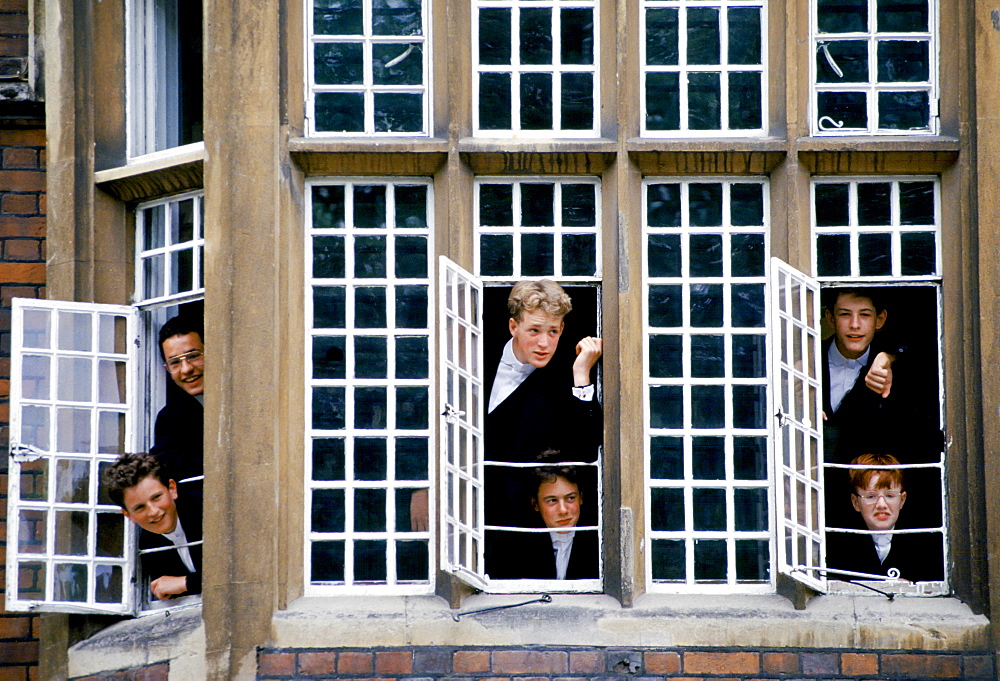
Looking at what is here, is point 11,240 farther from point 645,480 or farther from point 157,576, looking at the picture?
point 645,480

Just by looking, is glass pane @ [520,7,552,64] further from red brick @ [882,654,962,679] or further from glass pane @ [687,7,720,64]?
red brick @ [882,654,962,679]

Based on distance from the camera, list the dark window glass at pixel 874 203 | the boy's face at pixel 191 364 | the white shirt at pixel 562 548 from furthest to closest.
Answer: the boy's face at pixel 191 364, the dark window glass at pixel 874 203, the white shirt at pixel 562 548

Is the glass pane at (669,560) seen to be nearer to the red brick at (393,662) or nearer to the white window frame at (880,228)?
the red brick at (393,662)

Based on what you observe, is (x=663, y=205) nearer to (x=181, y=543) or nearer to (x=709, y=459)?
(x=709, y=459)

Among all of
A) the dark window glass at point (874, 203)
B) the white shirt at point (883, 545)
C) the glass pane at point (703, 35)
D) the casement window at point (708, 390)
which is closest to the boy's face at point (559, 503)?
the casement window at point (708, 390)

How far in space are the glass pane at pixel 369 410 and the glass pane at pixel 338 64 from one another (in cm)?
153

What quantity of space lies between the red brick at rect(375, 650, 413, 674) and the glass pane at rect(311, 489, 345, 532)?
650 millimetres

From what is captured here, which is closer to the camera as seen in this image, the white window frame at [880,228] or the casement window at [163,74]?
the white window frame at [880,228]

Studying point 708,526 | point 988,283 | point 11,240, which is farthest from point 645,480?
point 11,240

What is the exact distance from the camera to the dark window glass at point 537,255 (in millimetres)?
6742

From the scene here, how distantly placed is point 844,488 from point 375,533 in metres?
2.25

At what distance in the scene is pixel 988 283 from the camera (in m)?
6.44

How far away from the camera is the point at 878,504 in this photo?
6590 millimetres

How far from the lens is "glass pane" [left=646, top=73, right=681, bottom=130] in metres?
6.78
